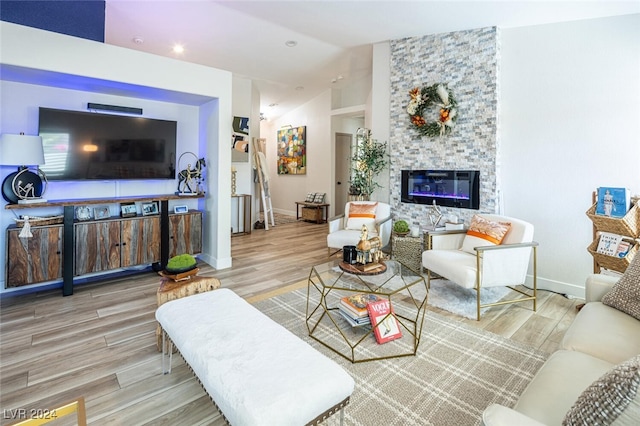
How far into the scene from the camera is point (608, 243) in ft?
8.79

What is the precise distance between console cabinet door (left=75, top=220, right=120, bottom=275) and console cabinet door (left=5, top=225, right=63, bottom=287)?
0.16 meters

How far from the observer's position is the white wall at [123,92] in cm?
287

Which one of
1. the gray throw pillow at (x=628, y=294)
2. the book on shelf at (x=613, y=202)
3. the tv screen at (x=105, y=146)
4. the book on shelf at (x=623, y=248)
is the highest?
the tv screen at (x=105, y=146)

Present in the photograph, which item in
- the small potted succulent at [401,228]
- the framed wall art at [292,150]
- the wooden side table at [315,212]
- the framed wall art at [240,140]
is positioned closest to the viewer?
the small potted succulent at [401,228]

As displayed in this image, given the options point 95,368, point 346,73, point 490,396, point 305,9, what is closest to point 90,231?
point 95,368

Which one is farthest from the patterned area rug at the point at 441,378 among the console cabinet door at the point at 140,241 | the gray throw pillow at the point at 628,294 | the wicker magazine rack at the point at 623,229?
the console cabinet door at the point at 140,241

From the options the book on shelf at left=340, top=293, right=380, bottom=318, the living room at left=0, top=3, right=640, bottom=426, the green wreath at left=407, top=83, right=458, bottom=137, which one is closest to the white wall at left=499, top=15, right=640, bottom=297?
the living room at left=0, top=3, right=640, bottom=426

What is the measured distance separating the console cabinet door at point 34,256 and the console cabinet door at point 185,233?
1101 millimetres

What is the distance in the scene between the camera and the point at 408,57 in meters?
4.56

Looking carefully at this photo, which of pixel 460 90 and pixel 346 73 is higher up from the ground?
pixel 346 73

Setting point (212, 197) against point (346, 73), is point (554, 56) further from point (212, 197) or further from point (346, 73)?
point (212, 197)

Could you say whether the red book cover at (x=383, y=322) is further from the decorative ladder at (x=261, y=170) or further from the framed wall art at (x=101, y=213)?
the decorative ladder at (x=261, y=170)

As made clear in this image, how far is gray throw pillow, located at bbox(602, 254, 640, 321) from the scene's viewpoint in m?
1.73

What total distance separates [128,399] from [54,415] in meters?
0.86
